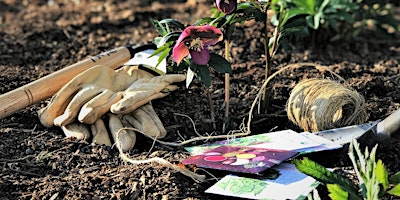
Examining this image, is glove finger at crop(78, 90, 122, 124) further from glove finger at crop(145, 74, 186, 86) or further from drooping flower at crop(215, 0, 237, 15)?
drooping flower at crop(215, 0, 237, 15)

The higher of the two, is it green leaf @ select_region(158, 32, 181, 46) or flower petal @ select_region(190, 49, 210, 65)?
green leaf @ select_region(158, 32, 181, 46)

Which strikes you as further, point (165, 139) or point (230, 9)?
point (165, 139)

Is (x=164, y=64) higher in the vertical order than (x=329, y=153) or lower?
higher

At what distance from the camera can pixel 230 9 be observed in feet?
7.87

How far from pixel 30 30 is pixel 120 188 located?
5.98ft

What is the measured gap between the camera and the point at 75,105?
103 inches

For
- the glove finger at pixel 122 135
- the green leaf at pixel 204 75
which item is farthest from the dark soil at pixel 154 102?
the green leaf at pixel 204 75

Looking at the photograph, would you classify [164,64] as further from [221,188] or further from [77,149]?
[221,188]

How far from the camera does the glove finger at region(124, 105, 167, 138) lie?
2590 millimetres

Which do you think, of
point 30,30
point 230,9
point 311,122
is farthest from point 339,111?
point 30,30

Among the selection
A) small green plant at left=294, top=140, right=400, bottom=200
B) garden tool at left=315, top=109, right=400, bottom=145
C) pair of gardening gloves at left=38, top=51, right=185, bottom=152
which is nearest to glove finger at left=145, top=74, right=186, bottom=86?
pair of gardening gloves at left=38, top=51, right=185, bottom=152

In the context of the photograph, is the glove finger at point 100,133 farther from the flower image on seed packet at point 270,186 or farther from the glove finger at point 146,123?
the flower image on seed packet at point 270,186

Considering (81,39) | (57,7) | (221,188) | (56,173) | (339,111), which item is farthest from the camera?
(57,7)

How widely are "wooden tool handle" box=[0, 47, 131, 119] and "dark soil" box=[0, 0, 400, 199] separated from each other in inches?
3.3
